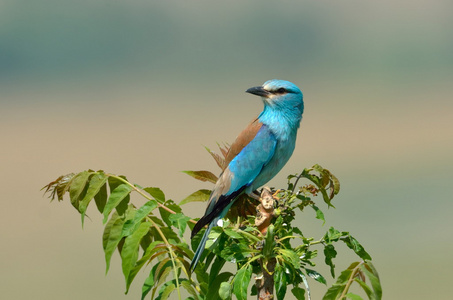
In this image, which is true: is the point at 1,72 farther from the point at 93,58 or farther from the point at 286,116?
the point at 286,116

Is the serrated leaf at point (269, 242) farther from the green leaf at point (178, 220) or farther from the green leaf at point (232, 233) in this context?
the green leaf at point (178, 220)

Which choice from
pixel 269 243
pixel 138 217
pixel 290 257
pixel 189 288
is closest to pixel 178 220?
pixel 138 217

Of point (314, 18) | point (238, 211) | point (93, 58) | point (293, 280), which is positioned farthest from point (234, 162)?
point (314, 18)

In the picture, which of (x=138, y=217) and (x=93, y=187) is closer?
(x=138, y=217)

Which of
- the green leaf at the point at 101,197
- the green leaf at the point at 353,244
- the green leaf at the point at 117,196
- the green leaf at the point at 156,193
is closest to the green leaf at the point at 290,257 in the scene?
the green leaf at the point at 353,244

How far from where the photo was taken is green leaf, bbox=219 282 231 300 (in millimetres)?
3064

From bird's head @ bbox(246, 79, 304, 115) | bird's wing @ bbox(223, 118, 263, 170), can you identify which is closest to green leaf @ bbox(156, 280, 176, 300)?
bird's wing @ bbox(223, 118, 263, 170)

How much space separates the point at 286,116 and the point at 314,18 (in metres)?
74.4

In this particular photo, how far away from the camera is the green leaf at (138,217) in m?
3.39

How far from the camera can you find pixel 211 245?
127 inches

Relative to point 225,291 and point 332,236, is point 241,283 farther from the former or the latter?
point 332,236

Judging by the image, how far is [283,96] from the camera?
4754mm

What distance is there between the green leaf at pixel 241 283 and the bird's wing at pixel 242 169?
65cm

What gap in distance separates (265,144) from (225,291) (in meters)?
1.60
